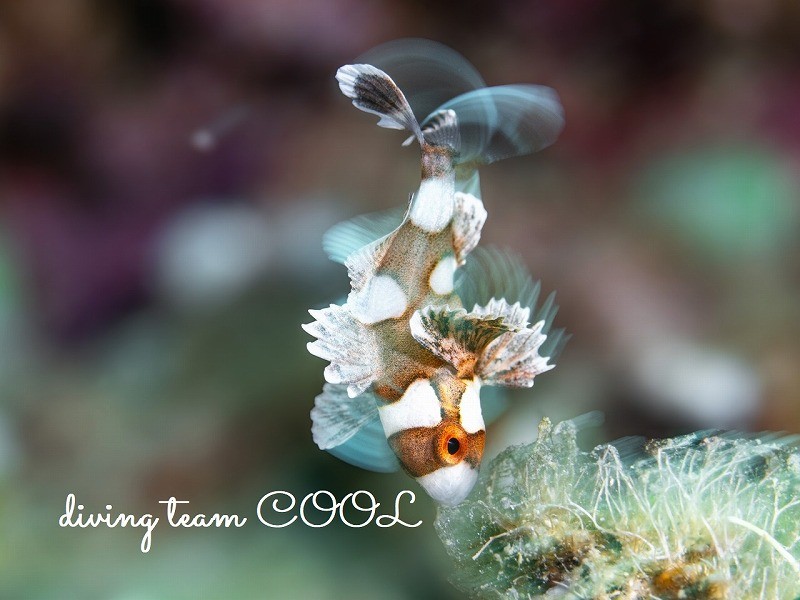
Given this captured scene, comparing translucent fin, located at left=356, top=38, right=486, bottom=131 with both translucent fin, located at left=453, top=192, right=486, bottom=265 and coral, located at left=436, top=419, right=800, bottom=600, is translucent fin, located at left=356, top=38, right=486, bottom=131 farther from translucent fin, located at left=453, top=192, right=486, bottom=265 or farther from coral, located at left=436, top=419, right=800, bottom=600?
coral, located at left=436, top=419, right=800, bottom=600

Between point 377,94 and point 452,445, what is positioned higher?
point 377,94

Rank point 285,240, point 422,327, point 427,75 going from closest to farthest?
point 422,327 → point 427,75 → point 285,240

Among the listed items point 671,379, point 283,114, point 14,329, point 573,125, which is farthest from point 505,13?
point 14,329

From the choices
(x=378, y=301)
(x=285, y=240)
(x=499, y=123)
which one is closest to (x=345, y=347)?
(x=378, y=301)

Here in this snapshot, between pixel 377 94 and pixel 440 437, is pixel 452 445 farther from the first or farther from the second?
pixel 377 94

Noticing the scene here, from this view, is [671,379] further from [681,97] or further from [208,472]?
[208,472]

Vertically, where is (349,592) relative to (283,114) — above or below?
below

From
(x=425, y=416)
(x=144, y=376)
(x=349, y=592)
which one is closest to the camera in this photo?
(x=425, y=416)
